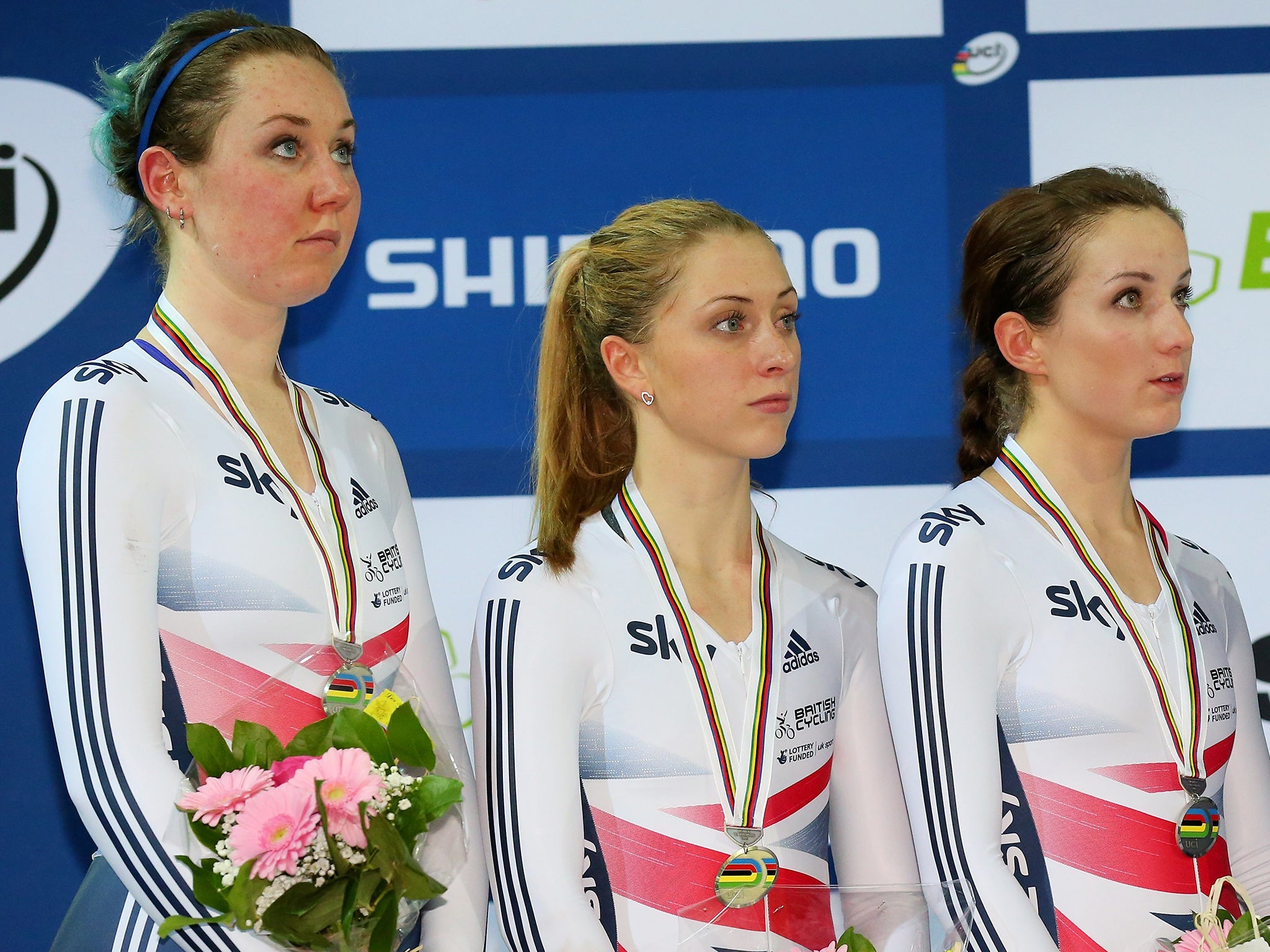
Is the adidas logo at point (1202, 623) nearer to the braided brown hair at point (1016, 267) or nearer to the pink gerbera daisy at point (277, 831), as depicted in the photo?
the braided brown hair at point (1016, 267)

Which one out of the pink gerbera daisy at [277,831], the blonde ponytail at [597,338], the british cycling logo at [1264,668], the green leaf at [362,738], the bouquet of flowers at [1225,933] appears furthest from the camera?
the british cycling logo at [1264,668]

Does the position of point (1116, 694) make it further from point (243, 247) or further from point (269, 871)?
point (243, 247)

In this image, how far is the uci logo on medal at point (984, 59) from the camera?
318 centimetres

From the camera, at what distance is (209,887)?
160 centimetres

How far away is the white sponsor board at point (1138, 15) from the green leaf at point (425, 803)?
2332 mm

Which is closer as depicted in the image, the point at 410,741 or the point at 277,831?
the point at 277,831

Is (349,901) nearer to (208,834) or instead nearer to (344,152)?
(208,834)

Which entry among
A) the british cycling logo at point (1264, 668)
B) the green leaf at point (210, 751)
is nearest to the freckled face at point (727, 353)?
the green leaf at point (210, 751)

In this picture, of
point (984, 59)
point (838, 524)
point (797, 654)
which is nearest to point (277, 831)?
point (797, 654)

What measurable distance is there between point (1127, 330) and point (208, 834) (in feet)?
5.28

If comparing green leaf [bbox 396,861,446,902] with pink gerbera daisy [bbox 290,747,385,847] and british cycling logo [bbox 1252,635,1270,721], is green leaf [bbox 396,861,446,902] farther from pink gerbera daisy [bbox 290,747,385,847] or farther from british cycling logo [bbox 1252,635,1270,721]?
british cycling logo [bbox 1252,635,1270,721]

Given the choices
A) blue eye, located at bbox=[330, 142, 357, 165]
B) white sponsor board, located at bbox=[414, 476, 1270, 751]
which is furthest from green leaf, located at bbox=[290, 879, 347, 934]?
white sponsor board, located at bbox=[414, 476, 1270, 751]

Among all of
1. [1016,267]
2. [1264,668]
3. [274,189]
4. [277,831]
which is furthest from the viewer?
[1264,668]

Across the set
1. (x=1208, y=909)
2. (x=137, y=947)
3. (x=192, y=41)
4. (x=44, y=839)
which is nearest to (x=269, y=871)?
(x=137, y=947)
